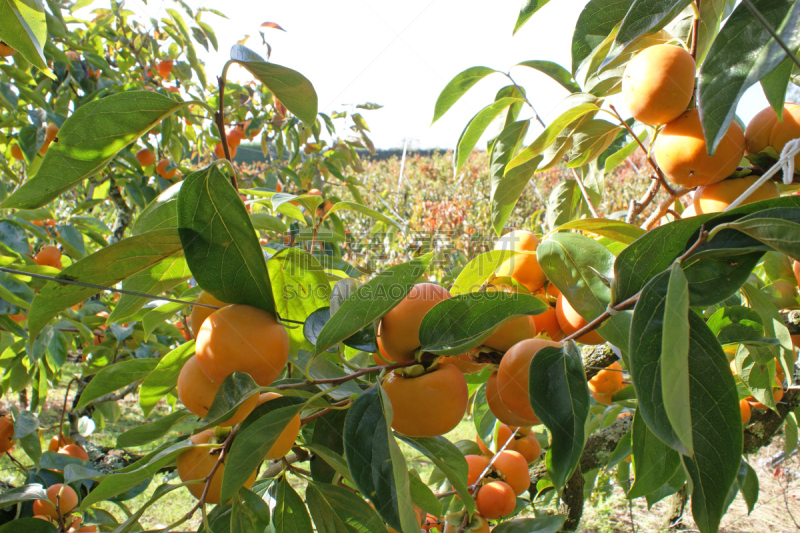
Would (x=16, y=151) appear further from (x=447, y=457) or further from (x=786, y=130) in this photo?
(x=786, y=130)

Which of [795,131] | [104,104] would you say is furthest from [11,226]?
[795,131]

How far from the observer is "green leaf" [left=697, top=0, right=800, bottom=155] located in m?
0.37

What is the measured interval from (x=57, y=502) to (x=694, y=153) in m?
1.11

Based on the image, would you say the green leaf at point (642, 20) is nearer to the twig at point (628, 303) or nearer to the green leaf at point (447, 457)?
the twig at point (628, 303)

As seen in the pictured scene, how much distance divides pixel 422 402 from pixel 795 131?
0.47 metres

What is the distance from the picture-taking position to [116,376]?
62cm

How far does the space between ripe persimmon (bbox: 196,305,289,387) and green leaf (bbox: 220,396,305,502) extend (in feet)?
0.15

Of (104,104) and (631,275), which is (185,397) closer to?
(104,104)

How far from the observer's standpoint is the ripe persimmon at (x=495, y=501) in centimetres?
76

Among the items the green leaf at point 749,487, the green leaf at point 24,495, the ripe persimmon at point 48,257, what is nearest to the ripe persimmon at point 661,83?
the green leaf at point 749,487

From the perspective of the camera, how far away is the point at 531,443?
3.08 ft

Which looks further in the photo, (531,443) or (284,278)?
(531,443)

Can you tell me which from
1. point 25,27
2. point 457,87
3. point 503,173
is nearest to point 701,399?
point 503,173

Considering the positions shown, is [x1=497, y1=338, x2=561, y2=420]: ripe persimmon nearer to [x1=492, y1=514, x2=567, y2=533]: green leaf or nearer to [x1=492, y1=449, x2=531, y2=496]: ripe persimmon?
[x1=492, y1=514, x2=567, y2=533]: green leaf
